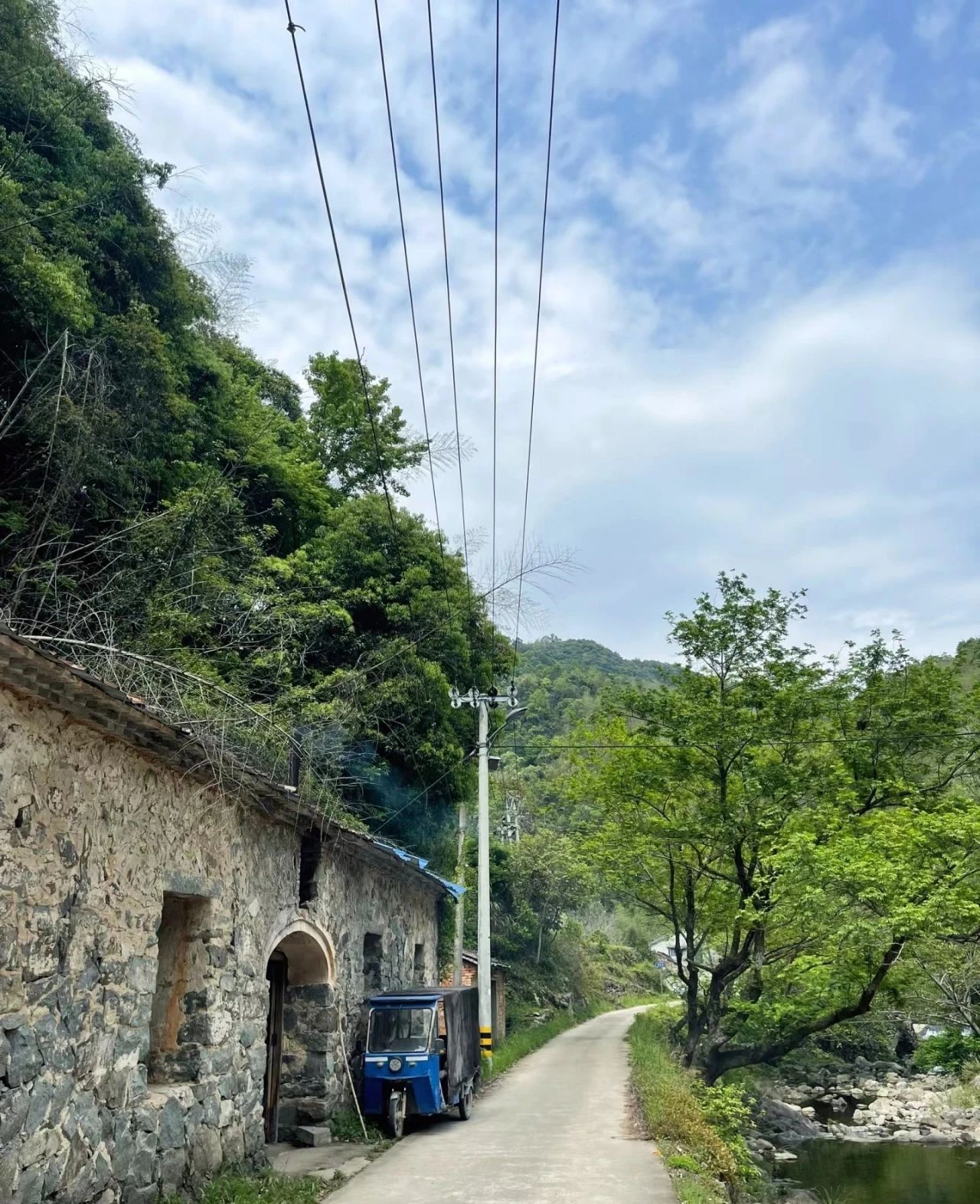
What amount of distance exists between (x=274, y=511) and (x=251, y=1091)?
10.6 meters

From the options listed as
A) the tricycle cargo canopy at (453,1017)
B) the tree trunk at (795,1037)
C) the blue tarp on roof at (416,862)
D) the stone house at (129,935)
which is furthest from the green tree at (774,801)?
the stone house at (129,935)

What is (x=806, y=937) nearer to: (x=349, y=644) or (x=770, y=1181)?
(x=770, y=1181)

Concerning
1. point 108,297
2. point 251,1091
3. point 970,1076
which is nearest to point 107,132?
point 108,297

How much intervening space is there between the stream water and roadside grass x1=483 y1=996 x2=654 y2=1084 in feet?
19.1

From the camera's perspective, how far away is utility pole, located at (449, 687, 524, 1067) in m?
16.2

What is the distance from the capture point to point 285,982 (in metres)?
11.2

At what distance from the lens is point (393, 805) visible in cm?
1652

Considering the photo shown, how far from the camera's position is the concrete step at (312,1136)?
10250 mm

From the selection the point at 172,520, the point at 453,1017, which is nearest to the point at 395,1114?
the point at 453,1017

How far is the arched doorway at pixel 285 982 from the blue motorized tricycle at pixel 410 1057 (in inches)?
35.0

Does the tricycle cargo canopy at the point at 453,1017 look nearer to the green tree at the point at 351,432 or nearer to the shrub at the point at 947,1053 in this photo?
the green tree at the point at 351,432

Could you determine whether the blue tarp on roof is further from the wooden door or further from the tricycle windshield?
the tricycle windshield

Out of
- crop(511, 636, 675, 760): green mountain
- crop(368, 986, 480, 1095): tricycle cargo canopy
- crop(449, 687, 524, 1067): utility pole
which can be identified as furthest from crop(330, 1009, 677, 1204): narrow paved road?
crop(511, 636, 675, 760): green mountain

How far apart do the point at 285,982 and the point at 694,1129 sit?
514 cm
